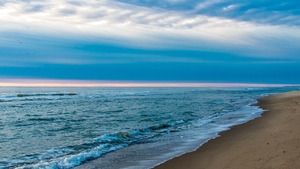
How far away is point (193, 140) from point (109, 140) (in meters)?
3.87

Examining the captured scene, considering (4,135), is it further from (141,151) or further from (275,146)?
(275,146)

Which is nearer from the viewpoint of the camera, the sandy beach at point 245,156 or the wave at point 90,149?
the sandy beach at point 245,156

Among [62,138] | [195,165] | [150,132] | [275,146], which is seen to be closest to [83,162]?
[195,165]

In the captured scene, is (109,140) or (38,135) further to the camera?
(38,135)

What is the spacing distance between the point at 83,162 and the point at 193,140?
559 centimetres

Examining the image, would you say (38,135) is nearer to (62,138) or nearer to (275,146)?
(62,138)

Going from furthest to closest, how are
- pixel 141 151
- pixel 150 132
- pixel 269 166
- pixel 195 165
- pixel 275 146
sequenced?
pixel 150 132 → pixel 141 151 → pixel 275 146 → pixel 195 165 → pixel 269 166

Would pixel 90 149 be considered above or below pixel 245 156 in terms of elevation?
below

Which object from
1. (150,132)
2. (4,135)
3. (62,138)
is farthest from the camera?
(150,132)

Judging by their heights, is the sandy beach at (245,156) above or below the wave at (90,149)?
above

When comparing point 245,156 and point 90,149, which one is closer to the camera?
point 245,156

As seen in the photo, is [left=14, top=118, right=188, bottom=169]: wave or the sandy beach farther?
[left=14, top=118, right=188, bottom=169]: wave

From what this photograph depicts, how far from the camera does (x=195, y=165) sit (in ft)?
30.3

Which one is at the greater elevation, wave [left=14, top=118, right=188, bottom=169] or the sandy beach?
the sandy beach
